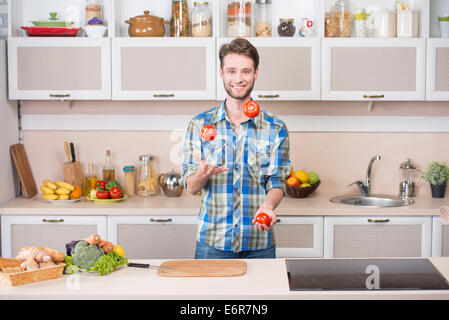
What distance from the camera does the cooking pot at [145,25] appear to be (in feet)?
11.6

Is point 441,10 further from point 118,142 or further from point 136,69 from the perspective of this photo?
point 118,142

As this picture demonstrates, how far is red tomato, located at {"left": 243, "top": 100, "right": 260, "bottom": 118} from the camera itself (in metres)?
2.40

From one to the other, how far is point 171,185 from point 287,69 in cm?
112

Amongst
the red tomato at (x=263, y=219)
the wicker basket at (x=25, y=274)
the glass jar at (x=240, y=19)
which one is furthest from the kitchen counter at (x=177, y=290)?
the glass jar at (x=240, y=19)

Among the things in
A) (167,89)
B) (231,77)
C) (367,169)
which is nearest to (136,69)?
(167,89)

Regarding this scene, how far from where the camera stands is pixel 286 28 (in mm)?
3580

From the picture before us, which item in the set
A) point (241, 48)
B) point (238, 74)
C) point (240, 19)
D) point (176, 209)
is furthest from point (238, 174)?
point (240, 19)

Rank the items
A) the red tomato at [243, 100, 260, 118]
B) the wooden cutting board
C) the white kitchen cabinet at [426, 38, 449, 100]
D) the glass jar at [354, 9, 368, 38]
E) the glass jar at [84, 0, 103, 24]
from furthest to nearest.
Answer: the glass jar at [84, 0, 103, 24], the glass jar at [354, 9, 368, 38], the white kitchen cabinet at [426, 38, 449, 100], the red tomato at [243, 100, 260, 118], the wooden cutting board

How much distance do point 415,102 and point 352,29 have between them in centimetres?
69

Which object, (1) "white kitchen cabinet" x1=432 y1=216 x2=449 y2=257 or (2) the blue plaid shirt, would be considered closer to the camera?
(2) the blue plaid shirt

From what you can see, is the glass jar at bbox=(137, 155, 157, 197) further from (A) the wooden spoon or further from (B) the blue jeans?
(A) the wooden spoon

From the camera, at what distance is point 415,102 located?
12.6ft

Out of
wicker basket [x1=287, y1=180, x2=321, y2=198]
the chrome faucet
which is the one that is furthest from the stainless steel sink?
wicker basket [x1=287, y1=180, x2=321, y2=198]

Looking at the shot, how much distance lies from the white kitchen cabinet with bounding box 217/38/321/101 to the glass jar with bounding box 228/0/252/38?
0.09 metres
